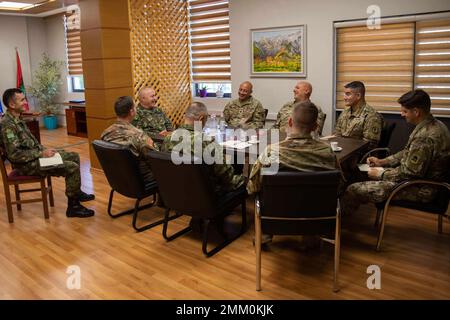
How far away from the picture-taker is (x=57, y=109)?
9805mm

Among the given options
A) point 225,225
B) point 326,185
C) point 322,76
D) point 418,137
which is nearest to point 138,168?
point 225,225

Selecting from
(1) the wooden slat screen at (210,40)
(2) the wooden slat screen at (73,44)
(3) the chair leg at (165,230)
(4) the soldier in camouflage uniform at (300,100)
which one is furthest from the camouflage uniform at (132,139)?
(2) the wooden slat screen at (73,44)

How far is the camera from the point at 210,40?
20.5ft

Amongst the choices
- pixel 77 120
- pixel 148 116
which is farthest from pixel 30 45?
pixel 148 116

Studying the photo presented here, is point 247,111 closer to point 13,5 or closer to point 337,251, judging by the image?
point 337,251

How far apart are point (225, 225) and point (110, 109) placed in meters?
2.63

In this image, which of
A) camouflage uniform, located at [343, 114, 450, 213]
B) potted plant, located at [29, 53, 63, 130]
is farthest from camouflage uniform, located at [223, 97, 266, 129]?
potted plant, located at [29, 53, 63, 130]

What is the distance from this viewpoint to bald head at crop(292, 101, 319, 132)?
2.43 metres

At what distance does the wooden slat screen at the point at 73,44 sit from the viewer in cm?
884

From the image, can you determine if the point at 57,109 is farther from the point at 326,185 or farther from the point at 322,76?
the point at 326,185

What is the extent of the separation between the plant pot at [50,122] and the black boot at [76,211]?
6.39 metres

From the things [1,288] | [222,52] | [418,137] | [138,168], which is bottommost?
[1,288]

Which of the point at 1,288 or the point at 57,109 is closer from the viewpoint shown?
the point at 1,288
